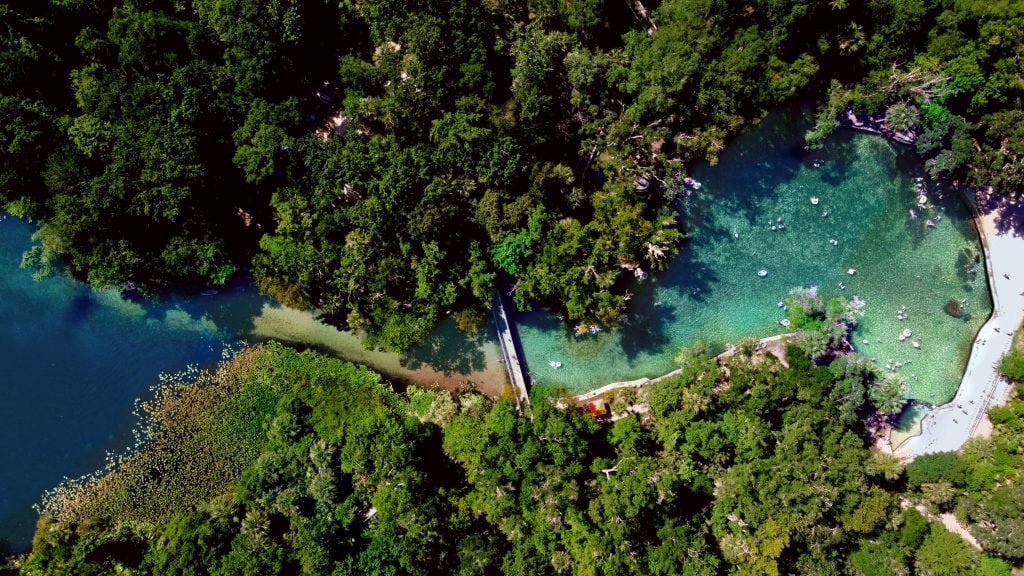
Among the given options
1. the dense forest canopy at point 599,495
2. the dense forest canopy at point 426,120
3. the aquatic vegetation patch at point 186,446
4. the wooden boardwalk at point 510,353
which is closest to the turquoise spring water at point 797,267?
the wooden boardwalk at point 510,353

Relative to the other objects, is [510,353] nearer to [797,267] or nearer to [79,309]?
[797,267]

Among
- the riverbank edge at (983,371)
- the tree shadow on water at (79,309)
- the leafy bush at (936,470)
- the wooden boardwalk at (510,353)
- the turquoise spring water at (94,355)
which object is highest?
the tree shadow on water at (79,309)

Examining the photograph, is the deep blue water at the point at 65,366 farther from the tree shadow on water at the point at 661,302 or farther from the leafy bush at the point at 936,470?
the leafy bush at the point at 936,470

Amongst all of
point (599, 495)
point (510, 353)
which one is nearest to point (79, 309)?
point (510, 353)

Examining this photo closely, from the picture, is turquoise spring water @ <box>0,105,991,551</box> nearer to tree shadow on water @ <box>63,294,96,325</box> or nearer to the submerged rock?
tree shadow on water @ <box>63,294,96,325</box>

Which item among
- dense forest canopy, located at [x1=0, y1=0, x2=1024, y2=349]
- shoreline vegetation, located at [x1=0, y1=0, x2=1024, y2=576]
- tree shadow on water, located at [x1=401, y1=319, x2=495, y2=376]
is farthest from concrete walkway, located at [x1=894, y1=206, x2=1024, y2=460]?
tree shadow on water, located at [x1=401, y1=319, x2=495, y2=376]

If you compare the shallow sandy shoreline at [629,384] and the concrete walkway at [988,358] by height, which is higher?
the shallow sandy shoreline at [629,384]

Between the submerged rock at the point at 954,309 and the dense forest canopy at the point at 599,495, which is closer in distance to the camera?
the dense forest canopy at the point at 599,495

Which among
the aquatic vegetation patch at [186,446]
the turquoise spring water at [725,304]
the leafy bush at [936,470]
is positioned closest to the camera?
the leafy bush at [936,470]
